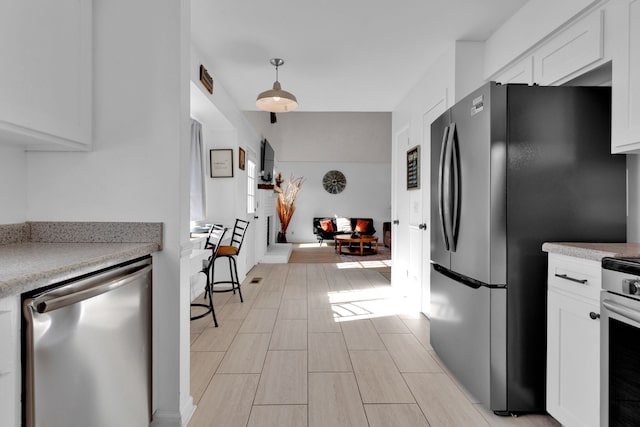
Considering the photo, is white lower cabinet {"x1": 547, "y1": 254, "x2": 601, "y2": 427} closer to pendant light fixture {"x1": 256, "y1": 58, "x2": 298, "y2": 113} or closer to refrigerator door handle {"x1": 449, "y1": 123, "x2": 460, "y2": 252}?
refrigerator door handle {"x1": 449, "y1": 123, "x2": 460, "y2": 252}

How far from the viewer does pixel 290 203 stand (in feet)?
34.3

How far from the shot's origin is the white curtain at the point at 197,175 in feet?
13.4

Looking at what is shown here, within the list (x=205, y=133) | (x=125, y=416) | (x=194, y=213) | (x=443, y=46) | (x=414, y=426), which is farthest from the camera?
(x=205, y=133)

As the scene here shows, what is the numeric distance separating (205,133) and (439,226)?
3.34 meters

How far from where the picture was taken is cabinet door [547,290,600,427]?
1.45 m

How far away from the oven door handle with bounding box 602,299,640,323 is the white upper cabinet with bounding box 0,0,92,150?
2.21m

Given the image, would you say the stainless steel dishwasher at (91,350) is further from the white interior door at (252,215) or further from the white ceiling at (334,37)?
the white interior door at (252,215)

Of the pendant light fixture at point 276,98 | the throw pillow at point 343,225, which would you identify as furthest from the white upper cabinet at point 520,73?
the throw pillow at point 343,225

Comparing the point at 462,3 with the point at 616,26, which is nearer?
the point at 616,26

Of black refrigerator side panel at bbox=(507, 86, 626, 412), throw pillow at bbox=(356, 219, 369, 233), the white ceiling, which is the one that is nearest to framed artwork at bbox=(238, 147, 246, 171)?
the white ceiling

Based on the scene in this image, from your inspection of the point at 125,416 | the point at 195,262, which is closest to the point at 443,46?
the point at 195,262

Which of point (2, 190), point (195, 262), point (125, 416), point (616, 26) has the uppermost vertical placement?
point (616, 26)

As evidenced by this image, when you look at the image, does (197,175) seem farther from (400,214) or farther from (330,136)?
(330,136)

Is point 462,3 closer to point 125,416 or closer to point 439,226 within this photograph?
Result: point 439,226
